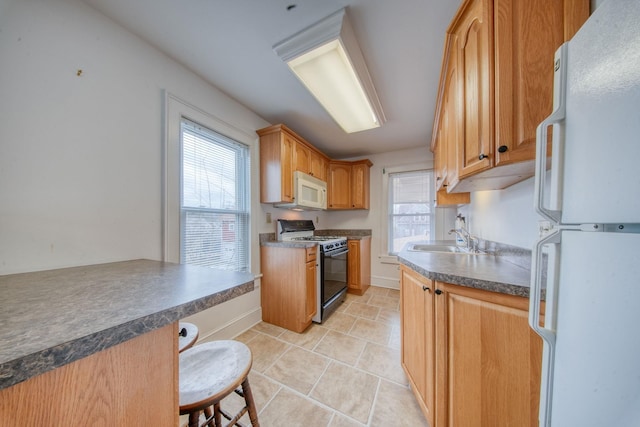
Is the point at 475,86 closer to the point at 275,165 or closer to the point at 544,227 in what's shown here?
the point at 544,227

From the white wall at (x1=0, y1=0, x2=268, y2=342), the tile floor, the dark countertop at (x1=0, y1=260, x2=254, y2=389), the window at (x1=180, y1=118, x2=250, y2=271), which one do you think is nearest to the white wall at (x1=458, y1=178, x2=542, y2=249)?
the tile floor

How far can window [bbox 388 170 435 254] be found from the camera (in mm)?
3307

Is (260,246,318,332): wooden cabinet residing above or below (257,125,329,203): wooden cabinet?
below

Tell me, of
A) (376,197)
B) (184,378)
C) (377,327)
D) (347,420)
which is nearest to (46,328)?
(184,378)

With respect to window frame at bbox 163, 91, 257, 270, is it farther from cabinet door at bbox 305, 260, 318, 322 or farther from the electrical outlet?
the electrical outlet

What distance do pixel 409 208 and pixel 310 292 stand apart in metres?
2.26

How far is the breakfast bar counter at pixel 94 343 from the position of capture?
0.35 meters

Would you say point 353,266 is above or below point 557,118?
below

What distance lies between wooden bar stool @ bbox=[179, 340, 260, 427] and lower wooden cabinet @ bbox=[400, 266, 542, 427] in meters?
0.88

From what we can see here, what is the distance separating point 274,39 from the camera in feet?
4.48

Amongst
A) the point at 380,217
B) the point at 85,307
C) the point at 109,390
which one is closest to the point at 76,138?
the point at 85,307

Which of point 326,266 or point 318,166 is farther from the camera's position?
point 318,166

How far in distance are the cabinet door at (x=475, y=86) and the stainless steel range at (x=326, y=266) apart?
5.39 ft

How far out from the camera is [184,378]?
2.56 ft
